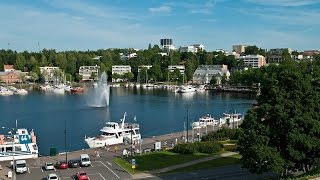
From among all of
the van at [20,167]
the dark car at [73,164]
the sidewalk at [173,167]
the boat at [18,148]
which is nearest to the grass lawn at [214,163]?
the sidewalk at [173,167]

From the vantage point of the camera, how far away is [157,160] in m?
45.4

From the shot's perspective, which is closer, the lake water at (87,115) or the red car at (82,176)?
the red car at (82,176)

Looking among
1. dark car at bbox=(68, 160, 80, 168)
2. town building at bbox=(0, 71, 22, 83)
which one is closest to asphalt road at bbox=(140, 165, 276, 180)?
dark car at bbox=(68, 160, 80, 168)

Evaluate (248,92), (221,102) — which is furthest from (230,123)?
(248,92)

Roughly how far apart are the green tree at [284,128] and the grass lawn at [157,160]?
10.0 meters

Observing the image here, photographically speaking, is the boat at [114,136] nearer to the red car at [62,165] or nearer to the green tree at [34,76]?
→ the red car at [62,165]

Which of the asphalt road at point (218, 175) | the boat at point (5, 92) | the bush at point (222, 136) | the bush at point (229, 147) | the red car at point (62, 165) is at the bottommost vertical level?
the asphalt road at point (218, 175)

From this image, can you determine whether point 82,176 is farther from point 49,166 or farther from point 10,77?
point 10,77

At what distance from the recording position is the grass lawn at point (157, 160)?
43000 millimetres

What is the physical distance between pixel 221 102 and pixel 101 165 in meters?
85.6

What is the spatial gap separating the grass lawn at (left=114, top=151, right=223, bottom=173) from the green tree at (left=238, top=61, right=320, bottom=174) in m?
10.0

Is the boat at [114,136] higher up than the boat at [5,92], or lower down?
lower down

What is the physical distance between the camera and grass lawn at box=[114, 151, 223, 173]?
43.0 meters

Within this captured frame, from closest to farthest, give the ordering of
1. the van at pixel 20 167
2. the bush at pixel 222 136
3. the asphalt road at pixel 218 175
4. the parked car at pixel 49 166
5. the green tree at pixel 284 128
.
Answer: the green tree at pixel 284 128 → the asphalt road at pixel 218 175 → the van at pixel 20 167 → the parked car at pixel 49 166 → the bush at pixel 222 136
